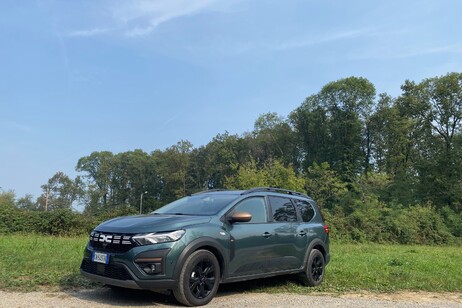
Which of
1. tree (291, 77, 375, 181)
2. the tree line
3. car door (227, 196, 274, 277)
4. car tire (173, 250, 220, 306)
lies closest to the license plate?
car tire (173, 250, 220, 306)

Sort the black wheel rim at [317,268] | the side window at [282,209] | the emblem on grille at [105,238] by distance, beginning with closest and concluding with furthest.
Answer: the emblem on grille at [105,238] → the side window at [282,209] → the black wheel rim at [317,268]

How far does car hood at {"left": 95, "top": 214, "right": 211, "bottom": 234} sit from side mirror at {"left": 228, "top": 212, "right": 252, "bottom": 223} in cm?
38

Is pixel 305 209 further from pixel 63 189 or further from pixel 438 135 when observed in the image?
pixel 63 189

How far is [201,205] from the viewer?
7582 millimetres

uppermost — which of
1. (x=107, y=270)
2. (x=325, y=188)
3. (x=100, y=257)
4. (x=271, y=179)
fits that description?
(x=271, y=179)

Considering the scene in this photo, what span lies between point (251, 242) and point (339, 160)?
57.4 metres

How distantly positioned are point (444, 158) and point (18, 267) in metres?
45.5

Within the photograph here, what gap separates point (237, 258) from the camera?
6.94 metres

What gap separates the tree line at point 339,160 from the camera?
42.6 meters

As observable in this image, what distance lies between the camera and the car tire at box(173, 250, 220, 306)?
6145mm

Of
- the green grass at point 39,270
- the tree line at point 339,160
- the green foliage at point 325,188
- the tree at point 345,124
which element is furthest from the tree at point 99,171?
the green grass at point 39,270

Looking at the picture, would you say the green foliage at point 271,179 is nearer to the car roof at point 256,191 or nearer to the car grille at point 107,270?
the car roof at point 256,191

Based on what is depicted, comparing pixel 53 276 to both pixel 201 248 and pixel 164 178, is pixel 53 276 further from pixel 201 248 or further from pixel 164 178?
pixel 164 178

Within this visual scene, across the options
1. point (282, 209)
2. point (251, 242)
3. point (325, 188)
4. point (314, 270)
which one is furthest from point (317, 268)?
point (325, 188)
